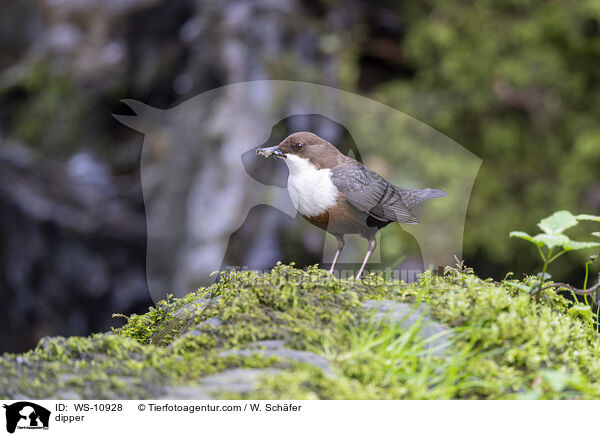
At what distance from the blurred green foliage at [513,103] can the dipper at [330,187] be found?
3.01 m

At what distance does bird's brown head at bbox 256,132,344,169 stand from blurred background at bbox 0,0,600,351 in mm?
2182

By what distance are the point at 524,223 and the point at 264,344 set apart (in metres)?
3.79

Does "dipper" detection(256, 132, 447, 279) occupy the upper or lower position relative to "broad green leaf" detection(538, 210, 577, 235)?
upper

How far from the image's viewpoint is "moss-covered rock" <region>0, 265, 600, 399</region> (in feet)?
5.40

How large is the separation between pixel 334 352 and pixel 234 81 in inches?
131

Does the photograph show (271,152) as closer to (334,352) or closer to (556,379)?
(334,352)

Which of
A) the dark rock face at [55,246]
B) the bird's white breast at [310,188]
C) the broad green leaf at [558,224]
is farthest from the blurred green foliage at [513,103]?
the dark rock face at [55,246]

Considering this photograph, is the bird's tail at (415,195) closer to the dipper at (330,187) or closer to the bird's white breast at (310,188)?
the dipper at (330,187)

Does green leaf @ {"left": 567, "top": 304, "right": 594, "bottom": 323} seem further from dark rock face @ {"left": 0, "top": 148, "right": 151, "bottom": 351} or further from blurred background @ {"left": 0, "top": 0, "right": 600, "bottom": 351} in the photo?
dark rock face @ {"left": 0, "top": 148, "right": 151, "bottom": 351}

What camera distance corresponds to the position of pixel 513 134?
5.19 m

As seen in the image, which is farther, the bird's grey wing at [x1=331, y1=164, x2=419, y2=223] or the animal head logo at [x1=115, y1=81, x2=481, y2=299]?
the animal head logo at [x1=115, y1=81, x2=481, y2=299]

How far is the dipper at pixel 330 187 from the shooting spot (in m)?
2.11

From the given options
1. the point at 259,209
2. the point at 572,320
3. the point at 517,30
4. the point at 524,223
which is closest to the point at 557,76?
the point at 517,30
